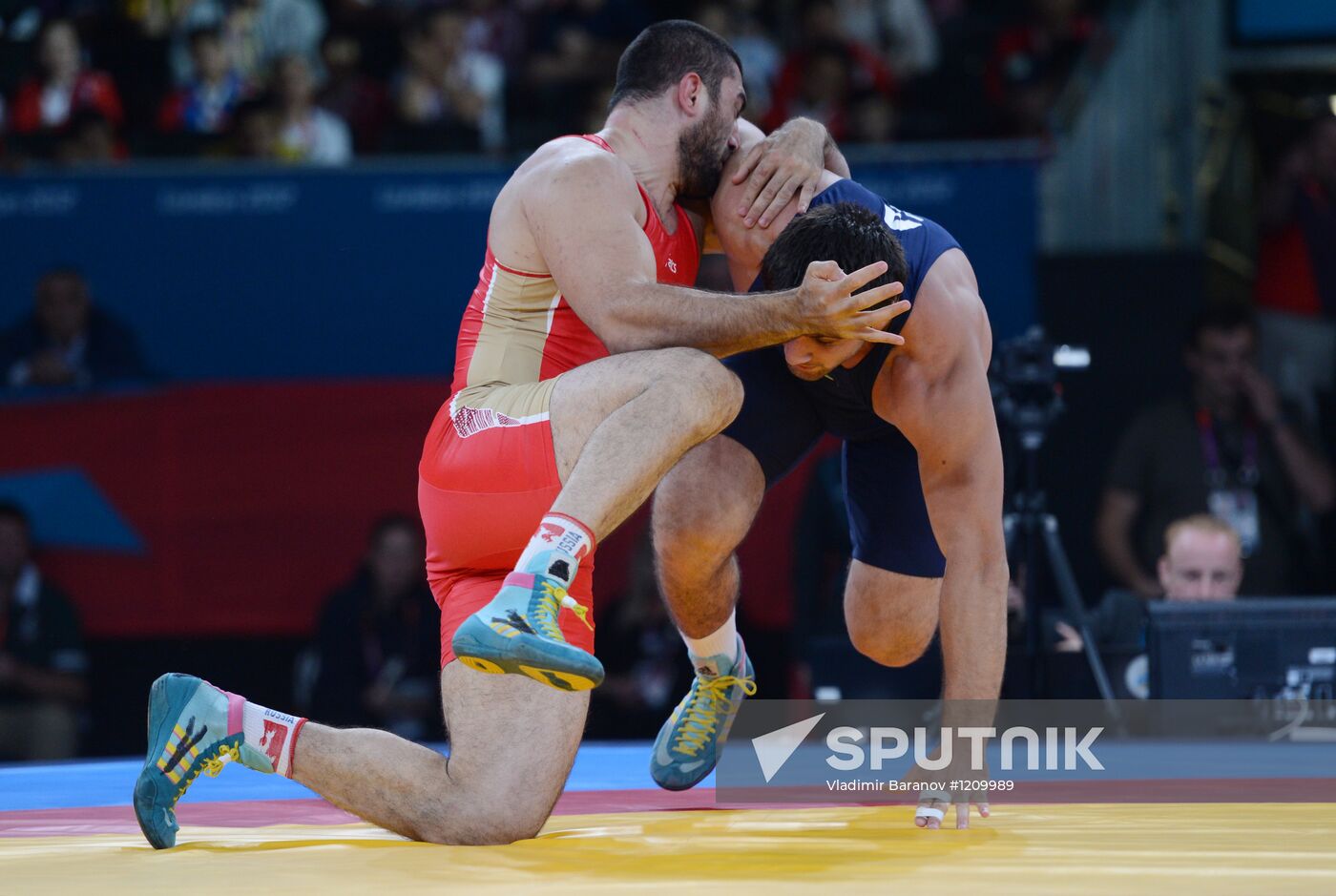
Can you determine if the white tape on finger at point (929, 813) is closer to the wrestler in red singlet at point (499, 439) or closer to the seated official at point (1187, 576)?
the wrestler in red singlet at point (499, 439)

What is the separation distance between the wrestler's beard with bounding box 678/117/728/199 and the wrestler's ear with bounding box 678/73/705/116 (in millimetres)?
32

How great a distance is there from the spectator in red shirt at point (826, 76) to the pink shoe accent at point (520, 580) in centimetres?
457

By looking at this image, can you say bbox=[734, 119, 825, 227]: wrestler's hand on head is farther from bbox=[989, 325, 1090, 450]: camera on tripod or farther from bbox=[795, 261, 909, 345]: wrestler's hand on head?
bbox=[989, 325, 1090, 450]: camera on tripod

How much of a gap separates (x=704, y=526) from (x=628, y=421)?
0.63 metres

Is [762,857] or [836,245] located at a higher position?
[836,245]

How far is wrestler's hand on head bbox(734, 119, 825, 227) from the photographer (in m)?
3.36

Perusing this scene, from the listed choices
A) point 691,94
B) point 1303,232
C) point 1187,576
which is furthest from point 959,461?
point 1303,232

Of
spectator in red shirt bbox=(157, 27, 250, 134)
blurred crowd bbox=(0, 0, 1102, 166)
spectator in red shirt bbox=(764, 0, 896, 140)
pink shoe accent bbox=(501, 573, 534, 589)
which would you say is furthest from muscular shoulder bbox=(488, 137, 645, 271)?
spectator in red shirt bbox=(157, 27, 250, 134)

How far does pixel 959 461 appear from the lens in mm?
3176

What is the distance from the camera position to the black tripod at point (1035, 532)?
4.59 m

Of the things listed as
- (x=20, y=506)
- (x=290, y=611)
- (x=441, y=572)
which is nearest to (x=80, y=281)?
(x=20, y=506)

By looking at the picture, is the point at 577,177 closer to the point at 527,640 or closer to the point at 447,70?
the point at 527,640

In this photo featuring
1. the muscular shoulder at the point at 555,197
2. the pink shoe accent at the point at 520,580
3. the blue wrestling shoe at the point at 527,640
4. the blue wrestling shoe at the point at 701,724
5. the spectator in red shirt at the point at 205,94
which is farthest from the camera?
the spectator in red shirt at the point at 205,94
